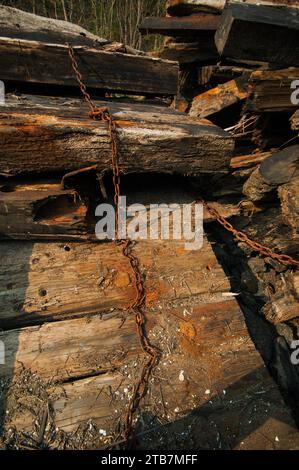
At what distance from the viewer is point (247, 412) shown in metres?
1.92

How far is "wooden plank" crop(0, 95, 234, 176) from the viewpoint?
2.53 metres

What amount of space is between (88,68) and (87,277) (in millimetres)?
2319

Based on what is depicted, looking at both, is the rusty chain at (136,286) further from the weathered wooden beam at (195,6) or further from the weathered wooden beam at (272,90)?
the weathered wooden beam at (195,6)

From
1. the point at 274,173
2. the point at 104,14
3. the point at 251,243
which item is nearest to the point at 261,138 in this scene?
the point at 274,173

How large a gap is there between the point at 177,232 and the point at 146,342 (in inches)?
42.6

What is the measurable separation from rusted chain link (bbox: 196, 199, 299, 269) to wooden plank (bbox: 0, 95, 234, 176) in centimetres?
39

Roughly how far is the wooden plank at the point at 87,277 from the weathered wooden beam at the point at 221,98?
2.17m

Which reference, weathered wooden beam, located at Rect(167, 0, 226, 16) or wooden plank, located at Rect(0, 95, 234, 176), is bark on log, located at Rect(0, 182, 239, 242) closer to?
wooden plank, located at Rect(0, 95, 234, 176)

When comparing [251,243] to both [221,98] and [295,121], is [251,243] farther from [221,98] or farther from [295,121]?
[221,98]

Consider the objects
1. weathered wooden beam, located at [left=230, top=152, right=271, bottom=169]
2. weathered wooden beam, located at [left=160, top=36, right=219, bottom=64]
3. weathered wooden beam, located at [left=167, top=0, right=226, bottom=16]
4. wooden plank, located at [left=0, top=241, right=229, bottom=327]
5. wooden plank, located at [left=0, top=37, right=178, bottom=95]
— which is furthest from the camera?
weathered wooden beam, located at [left=160, top=36, right=219, bottom=64]

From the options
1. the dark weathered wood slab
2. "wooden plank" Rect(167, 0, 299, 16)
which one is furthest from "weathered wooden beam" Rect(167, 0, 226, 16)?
the dark weathered wood slab

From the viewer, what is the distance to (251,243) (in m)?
2.85

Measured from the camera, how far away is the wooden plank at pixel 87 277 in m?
2.34

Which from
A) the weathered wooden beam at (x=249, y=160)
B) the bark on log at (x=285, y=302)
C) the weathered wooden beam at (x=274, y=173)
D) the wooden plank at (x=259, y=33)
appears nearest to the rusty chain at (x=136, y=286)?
the bark on log at (x=285, y=302)
